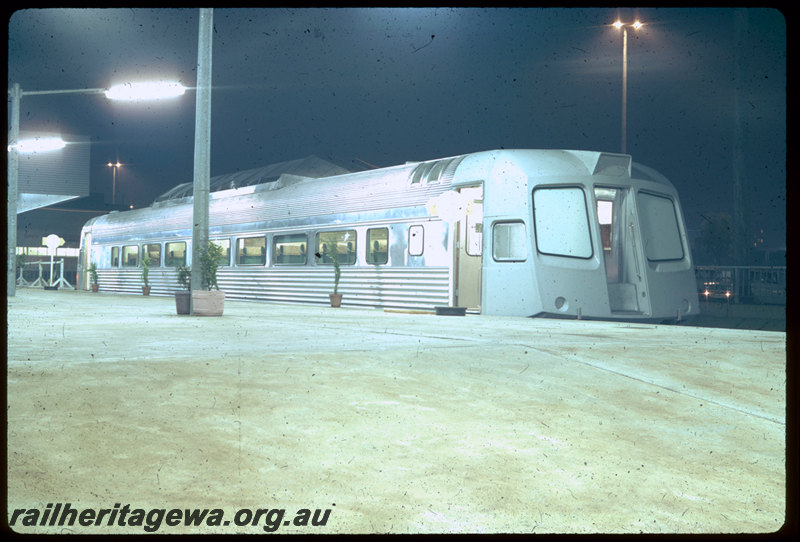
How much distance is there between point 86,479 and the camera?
3.20 meters

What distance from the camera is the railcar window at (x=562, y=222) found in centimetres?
1295

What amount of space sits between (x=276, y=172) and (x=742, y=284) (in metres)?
14.4

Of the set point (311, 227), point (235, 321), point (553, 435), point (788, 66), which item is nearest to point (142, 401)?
point (553, 435)

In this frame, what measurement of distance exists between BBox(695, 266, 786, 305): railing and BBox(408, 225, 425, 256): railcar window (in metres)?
9.14

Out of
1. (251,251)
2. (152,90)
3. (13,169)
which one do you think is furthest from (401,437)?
(13,169)

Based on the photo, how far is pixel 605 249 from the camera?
13359 millimetres

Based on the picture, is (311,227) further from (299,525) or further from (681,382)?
(299,525)

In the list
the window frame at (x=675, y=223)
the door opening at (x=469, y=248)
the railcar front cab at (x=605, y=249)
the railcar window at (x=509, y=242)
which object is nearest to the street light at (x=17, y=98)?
the door opening at (x=469, y=248)

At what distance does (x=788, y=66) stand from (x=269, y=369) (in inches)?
174

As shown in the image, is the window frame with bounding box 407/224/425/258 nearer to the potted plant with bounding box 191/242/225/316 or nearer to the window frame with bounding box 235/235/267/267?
the potted plant with bounding box 191/242/225/316

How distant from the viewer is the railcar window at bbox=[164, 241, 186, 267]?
76.4 ft

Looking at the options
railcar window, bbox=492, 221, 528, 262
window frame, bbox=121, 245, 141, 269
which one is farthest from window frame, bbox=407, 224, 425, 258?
window frame, bbox=121, 245, 141, 269

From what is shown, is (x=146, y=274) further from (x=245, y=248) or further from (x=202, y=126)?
(x=202, y=126)

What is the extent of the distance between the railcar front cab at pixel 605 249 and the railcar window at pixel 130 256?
18.7 metres
